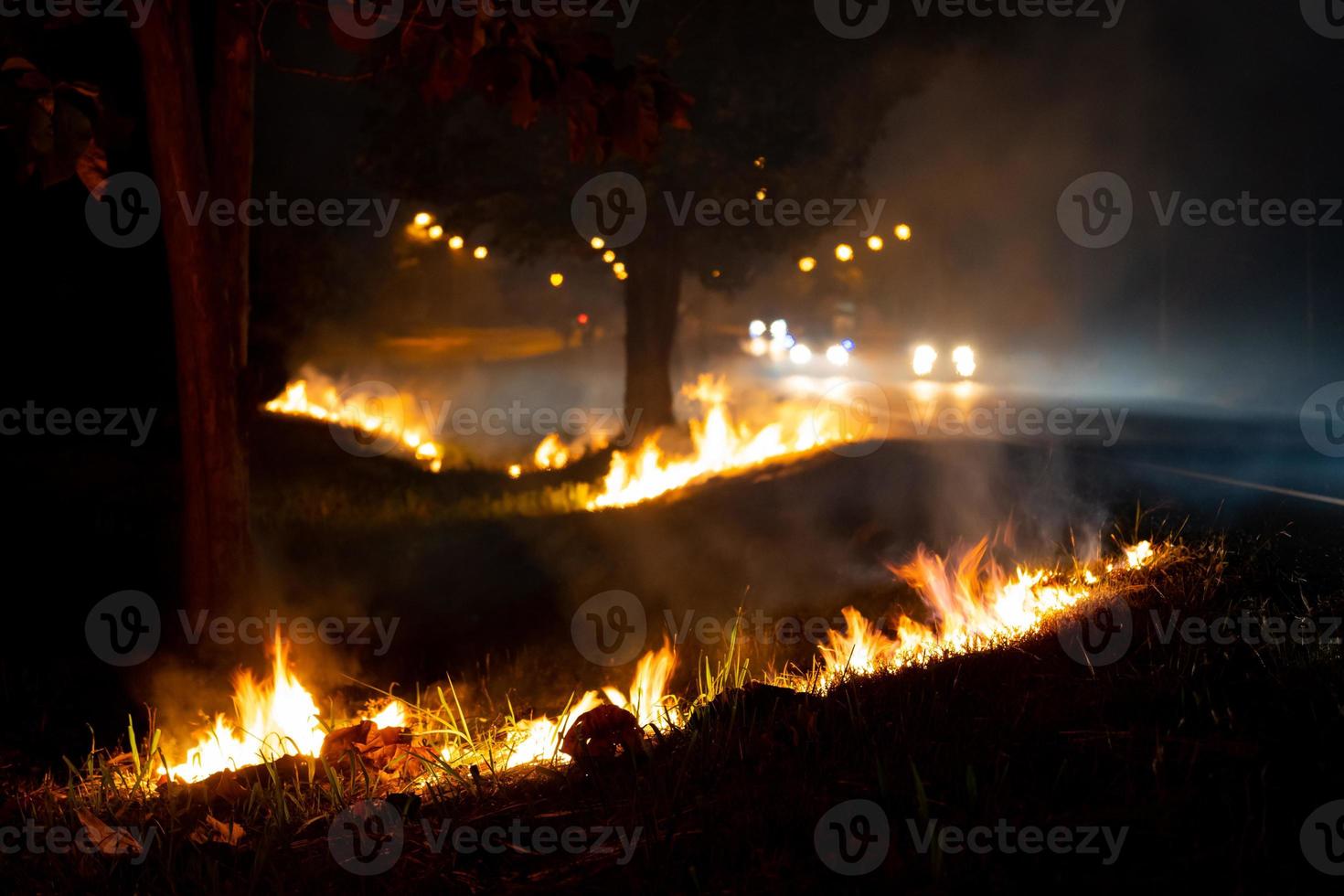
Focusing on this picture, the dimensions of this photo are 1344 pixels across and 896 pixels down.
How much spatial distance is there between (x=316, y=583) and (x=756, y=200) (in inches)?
365

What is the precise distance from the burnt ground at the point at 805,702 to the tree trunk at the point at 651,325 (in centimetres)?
494

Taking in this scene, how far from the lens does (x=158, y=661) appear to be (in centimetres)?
726

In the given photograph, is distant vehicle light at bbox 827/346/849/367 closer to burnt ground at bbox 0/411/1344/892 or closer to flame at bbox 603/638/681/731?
burnt ground at bbox 0/411/1344/892

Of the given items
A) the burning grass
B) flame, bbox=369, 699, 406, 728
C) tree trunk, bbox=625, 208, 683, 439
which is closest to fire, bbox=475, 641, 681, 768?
the burning grass

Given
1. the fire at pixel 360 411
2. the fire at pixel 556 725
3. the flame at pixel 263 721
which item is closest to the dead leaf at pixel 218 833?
the fire at pixel 556 725

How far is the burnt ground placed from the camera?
3207mm

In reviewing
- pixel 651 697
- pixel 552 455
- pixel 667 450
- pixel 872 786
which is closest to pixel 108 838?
pixel 651 697

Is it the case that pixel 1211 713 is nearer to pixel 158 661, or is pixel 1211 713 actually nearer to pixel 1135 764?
pixel 1135 764

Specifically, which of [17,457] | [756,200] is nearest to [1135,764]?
[17,457]

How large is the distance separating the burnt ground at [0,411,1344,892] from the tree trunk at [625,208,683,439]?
4.94 meters

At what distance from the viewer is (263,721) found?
622 centimetres

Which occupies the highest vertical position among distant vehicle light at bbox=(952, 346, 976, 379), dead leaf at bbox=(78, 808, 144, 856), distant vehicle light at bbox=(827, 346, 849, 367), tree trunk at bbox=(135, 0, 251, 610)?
distant vehicle light at bbox=(827, 346, 849, 367)

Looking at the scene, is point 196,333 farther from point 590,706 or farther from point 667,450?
point 667,450

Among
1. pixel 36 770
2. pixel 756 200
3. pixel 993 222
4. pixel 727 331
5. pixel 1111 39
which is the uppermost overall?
pixel 727 331
